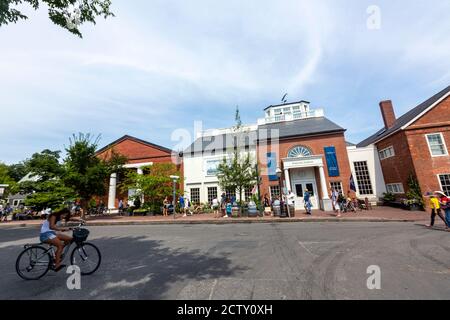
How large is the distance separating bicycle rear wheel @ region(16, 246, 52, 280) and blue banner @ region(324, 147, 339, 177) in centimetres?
2060

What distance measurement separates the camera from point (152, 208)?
2020 cm

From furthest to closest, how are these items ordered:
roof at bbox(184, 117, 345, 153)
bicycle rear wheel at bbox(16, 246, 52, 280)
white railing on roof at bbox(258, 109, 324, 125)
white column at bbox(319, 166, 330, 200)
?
1. white railing on roof at bbox(258, 109, 324, 125)
2. roof at bbox(184, 117, 345, 153)
3. white column at bbox(319, 166, 330, 200)
4. bicycle rear wheel at bbox(16, 246, 52, 280)

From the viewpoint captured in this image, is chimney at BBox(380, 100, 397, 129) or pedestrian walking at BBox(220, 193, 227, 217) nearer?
pedestrian walking at BBox(220, 193, 227, 217)

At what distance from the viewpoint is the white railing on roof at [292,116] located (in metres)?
24.1

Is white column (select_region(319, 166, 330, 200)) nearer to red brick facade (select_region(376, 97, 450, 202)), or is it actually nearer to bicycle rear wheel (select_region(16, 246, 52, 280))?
red brick facade (select_region(376, 97, 450, 202))

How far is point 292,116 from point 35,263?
26.2 metres

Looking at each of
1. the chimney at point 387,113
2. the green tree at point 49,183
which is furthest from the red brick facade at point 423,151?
the green tree at point 49,183

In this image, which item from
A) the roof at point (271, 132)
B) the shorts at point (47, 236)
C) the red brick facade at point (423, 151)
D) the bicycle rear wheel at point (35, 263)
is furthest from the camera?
the roof at point (271, 132)

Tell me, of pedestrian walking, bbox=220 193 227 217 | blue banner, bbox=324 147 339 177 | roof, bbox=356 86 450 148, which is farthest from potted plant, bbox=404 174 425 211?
pedestrian walking, bbox=220 193 227 217

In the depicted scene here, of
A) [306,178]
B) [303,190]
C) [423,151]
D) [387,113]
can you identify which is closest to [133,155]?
[303,190]

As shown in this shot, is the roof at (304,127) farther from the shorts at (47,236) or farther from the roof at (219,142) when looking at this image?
the shorts at (47,236)

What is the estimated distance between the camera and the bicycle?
4.66 meters

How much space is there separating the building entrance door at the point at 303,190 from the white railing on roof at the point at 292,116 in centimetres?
946
